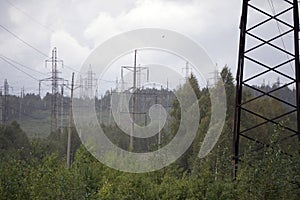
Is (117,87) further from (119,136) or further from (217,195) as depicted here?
(217,195)

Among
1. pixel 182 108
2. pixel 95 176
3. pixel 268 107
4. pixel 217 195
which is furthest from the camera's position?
pixel 268 107

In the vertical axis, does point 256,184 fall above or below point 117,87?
below

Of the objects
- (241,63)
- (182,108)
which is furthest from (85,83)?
(241,63)

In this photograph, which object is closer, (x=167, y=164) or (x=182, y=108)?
(x=167, y=164)

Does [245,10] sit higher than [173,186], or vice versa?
[245,10]

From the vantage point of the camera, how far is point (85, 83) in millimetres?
19203

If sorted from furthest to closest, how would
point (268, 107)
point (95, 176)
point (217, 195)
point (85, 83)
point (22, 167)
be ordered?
point (268, 107) → point (85, 83) → point (95, 176) → point (22, 167) → point (217, 195)

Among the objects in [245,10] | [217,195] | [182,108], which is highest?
[245,10]

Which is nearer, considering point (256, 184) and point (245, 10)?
point (256, 184)

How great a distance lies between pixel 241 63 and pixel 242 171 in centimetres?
271

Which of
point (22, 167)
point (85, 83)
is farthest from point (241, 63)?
point (85, 83)

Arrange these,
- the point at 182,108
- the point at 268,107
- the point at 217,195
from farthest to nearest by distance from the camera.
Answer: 1. the point at 268,107
2. the point at 182,108
3. the point at 217,195

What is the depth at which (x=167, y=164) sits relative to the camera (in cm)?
1065

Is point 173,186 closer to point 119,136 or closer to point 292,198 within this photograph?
point 292,198
